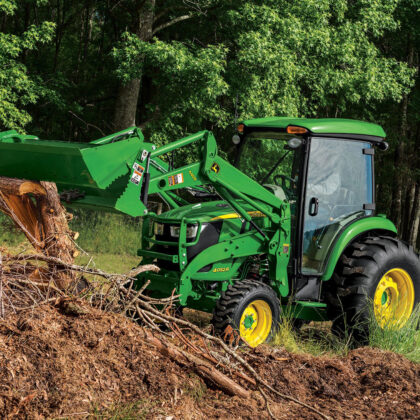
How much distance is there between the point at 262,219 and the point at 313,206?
22.6 inches

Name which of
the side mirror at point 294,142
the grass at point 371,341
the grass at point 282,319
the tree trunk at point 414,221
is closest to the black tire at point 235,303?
the grass at point 371,341

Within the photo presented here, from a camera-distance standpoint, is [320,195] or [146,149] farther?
[320,195]

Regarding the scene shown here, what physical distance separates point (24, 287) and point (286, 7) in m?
12.2

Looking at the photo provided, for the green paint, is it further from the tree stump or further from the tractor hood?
the tree stump

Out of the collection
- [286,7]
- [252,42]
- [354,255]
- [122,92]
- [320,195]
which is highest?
[286,7]

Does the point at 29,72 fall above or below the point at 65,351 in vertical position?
above

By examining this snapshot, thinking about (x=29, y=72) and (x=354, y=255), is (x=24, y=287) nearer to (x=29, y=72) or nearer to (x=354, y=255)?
(x=354, y=255)

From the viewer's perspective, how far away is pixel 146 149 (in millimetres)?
6098

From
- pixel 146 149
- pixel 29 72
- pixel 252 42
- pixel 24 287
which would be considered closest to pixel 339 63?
pixel 252 42

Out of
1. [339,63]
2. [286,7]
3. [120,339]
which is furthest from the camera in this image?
[339,63]

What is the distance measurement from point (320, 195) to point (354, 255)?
29.7 inches

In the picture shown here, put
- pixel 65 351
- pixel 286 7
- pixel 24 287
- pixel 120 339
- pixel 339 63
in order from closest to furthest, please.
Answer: pixel 65 351, pixel 120 339, pixel 24 287, pixel 286 7, pixel 339 63

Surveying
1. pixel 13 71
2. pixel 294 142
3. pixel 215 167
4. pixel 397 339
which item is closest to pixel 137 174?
pixel 215 167

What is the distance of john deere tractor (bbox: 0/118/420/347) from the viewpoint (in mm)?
6117
